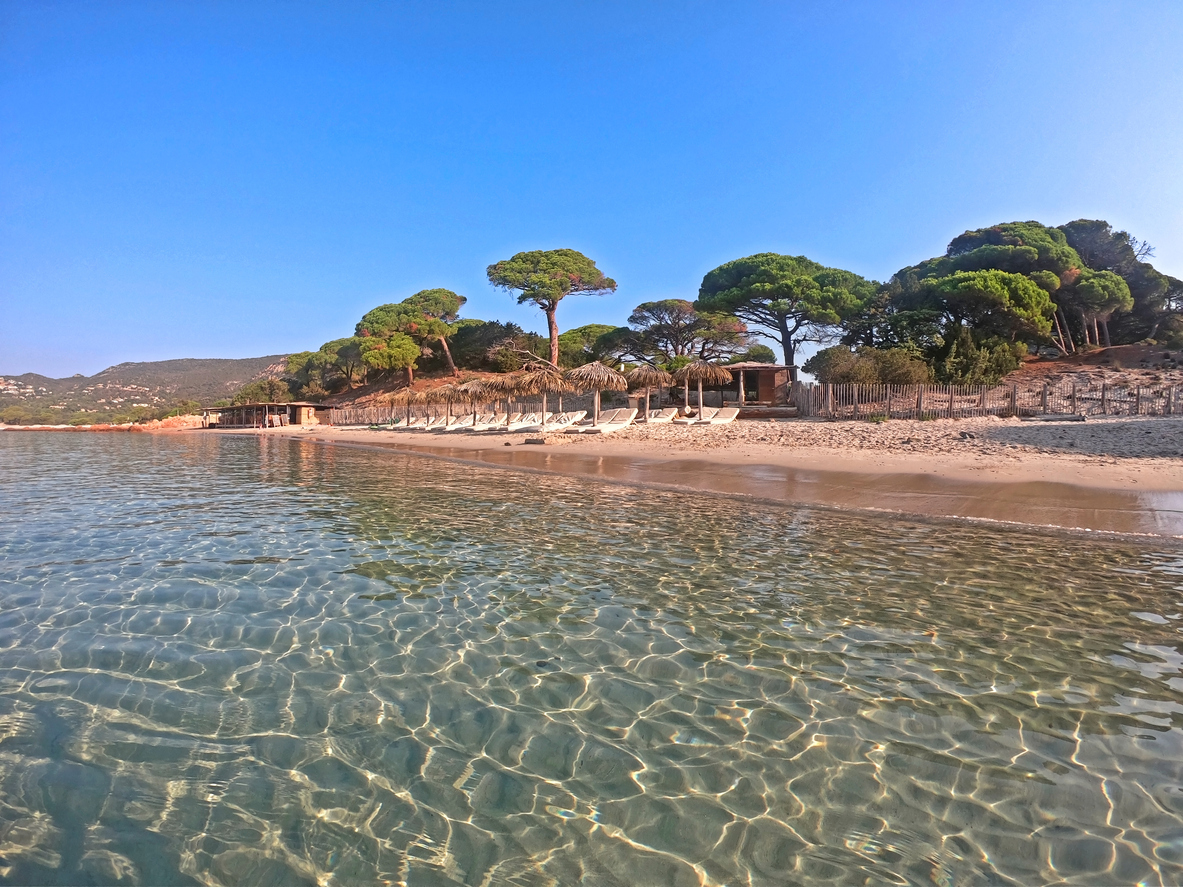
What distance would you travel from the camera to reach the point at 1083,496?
8359mm

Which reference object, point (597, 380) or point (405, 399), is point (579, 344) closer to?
point (405, 399)

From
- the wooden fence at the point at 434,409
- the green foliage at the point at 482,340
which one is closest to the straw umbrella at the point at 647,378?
the wooden fence at the point at 434,409

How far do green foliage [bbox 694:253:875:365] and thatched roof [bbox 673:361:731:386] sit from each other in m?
8.93

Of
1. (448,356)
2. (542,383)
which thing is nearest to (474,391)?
(542,383)

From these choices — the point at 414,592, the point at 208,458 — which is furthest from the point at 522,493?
the point at 208,458

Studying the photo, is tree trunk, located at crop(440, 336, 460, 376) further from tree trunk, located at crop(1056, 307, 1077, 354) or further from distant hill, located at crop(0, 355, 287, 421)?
tree trunk, located at crop(1056, 307, 1077, 354)

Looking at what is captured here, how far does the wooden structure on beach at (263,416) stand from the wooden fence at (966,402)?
32.1 m

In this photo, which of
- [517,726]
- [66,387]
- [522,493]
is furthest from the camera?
[66,387]

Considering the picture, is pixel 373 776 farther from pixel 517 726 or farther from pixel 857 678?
pixel 857 678

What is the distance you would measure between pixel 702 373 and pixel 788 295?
10.5 meters

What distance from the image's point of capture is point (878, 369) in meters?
21.6

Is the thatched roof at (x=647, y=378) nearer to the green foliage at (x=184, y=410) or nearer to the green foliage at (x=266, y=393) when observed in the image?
the green foliage at (x=266, y=393)

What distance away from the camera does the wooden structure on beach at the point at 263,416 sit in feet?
130

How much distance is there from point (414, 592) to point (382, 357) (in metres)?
37.7
